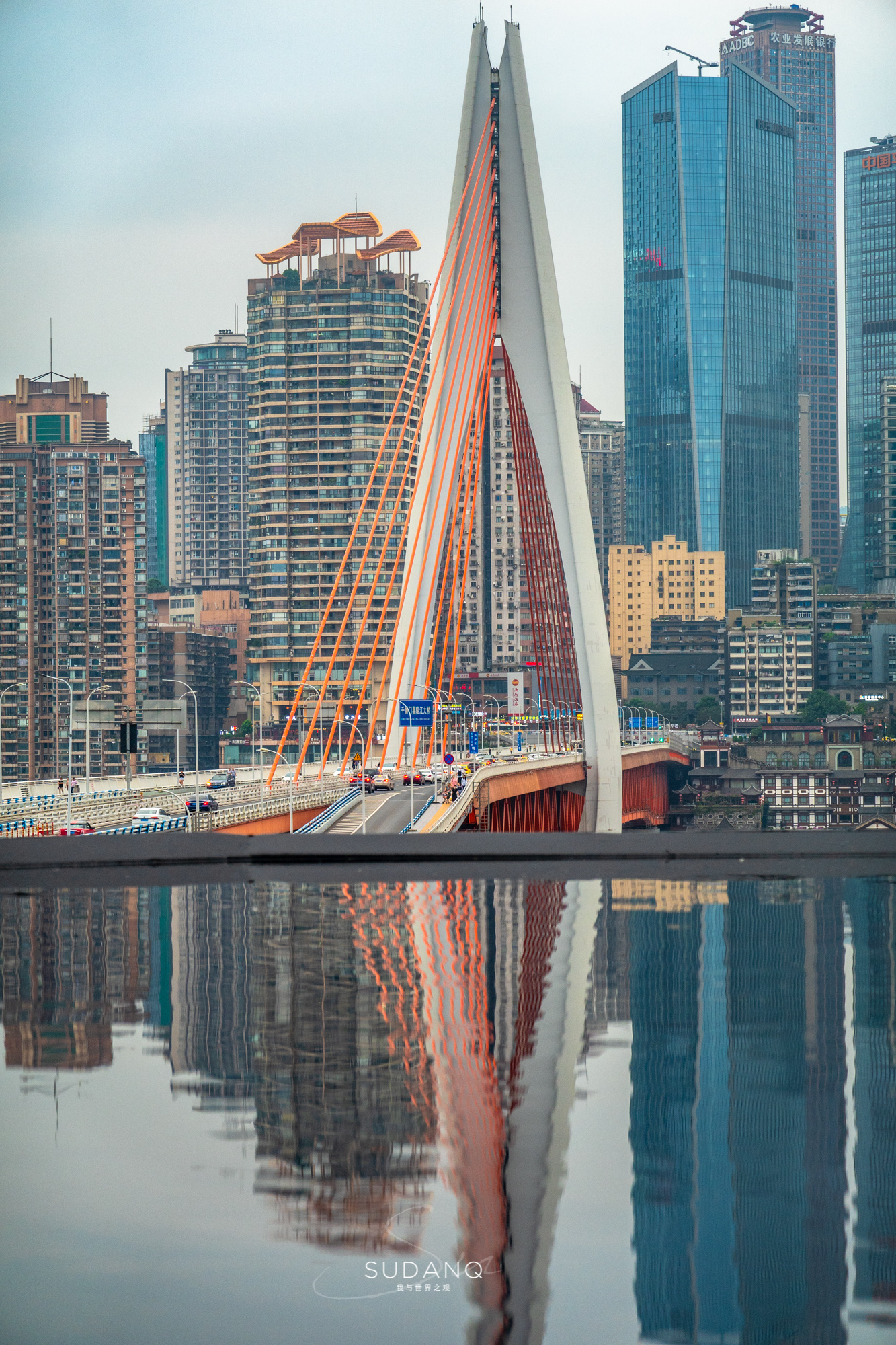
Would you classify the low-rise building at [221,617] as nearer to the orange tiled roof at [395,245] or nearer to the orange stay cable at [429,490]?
the orange tiled roof at [395,245]

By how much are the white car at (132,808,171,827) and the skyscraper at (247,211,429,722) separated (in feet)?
262

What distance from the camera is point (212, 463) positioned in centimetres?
17788

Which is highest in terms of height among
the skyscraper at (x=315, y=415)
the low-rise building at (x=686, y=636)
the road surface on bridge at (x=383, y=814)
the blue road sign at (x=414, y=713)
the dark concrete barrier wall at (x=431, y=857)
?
the skyscraper at (x=315, y=415)

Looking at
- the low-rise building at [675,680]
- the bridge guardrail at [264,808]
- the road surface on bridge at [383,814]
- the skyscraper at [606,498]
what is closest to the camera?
the road surface on bridge at [383,814]

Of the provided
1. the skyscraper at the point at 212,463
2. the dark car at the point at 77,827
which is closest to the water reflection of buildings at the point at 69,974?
the dark car at the point at 77,827

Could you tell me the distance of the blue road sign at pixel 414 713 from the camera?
3753cm

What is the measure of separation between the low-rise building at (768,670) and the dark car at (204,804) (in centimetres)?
8464

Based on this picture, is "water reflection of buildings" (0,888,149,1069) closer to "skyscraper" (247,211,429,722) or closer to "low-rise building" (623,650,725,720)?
"skyscraper" (247,211,429,722)

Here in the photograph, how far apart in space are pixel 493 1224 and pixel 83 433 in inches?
5069

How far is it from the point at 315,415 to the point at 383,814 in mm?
91272

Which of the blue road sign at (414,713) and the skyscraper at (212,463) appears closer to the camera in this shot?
the blue road sign at (414,713)

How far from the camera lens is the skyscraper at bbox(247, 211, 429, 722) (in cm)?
12325

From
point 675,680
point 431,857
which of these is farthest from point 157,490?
point 431,857

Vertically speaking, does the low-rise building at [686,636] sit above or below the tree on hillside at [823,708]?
above
